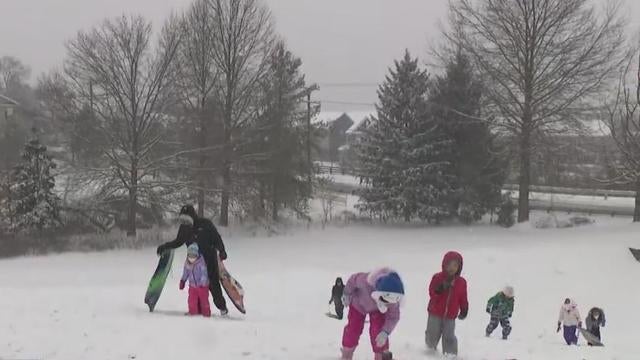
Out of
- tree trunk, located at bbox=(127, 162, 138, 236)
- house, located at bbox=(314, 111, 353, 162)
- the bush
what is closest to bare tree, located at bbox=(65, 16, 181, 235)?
tree trunk, located at bbox=(127, 162, 138, 236)

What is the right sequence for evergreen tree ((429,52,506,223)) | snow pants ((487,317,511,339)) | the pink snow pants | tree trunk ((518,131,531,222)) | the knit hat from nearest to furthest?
the knit hat, the pink snow pants, snow pants ((487,317,511,339)), tree trunk ((518,131,531,222)), evergreen tree ((429,52,506,223))

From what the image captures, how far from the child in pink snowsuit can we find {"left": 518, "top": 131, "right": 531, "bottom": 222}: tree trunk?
24.7 m

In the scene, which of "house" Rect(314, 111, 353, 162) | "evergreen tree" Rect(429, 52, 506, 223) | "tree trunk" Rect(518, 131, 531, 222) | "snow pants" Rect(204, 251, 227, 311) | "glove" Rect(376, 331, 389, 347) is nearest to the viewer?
"glove" Rect(376, 331, 389, 347)

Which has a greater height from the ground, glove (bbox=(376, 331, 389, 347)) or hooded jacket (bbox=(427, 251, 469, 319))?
hooded jacket (bbox=(427, 251, 469, 319))

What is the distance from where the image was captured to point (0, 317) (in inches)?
342

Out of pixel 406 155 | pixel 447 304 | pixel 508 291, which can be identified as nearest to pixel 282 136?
pixel 406 155

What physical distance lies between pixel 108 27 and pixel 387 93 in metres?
13.6

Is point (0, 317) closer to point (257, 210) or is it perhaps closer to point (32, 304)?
point (32, 304)

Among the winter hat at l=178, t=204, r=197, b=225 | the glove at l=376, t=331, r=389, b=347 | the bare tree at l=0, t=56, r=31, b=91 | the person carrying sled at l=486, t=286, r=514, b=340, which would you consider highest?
the bare tree at l=0, t=56, r=31, b=91

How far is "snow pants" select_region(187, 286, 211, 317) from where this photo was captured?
Answer: 10.1 m

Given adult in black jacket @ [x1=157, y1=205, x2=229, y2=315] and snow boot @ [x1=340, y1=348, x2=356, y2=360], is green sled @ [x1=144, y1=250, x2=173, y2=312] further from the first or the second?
snow boot @ [x1=340, y1=348, x2=356, y2=360]

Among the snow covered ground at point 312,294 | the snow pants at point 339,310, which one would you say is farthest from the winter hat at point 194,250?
the snow pants at point 339,310

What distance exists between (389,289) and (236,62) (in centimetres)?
2496

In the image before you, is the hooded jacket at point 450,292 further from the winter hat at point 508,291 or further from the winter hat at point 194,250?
the winter hat at point 508,291
